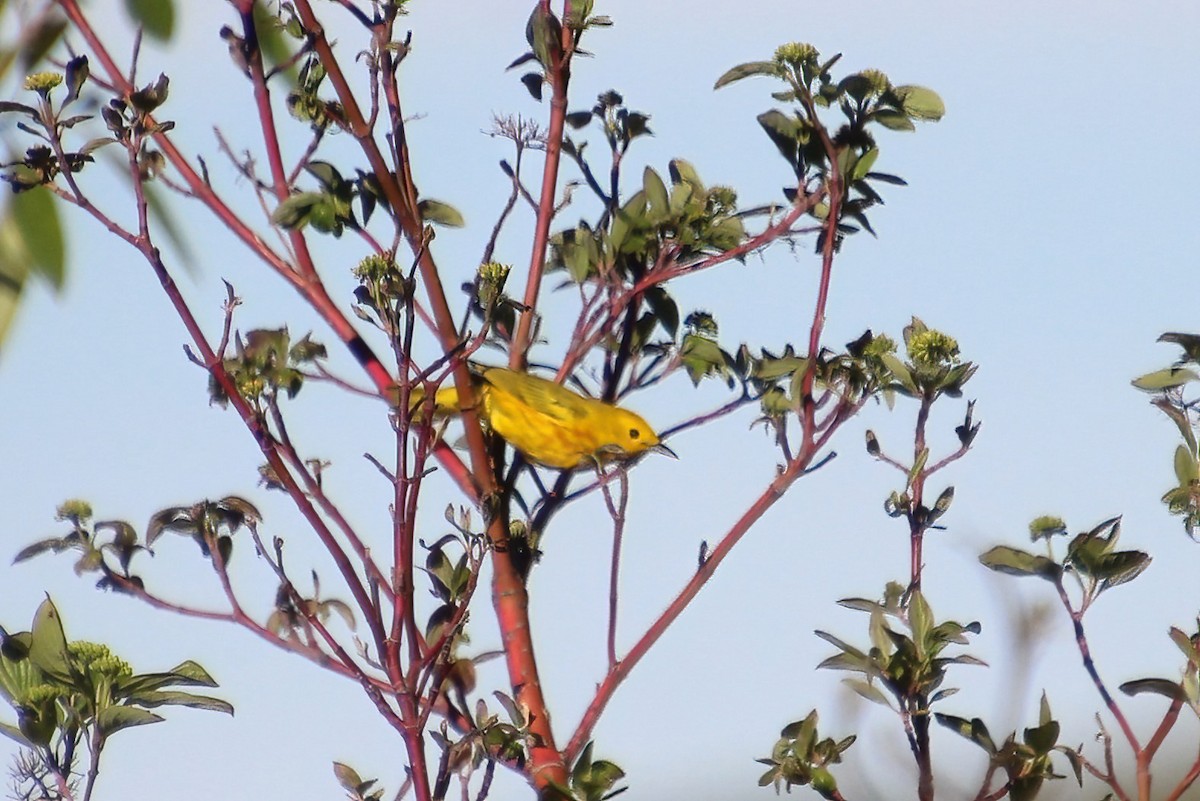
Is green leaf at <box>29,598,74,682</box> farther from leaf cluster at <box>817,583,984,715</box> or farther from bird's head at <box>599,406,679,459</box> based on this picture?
bird's head at <box>599,406,679,459</box>

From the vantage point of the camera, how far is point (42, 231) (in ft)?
9.18

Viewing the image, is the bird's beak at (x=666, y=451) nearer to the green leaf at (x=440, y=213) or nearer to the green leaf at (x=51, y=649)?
the green leaf at (x=440, y=213)

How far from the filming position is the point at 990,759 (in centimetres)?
217

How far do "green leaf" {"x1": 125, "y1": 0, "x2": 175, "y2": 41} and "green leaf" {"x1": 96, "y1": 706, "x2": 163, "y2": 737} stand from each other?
52.6 inches

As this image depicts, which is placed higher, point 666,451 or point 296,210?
point 666,451

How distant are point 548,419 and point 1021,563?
2535 mm

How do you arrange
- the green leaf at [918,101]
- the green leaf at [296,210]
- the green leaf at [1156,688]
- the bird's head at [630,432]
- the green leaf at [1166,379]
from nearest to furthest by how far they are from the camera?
the green leaf at [1156,688] < the green leaf at [1166,379] < the green leaf at [296,210] < the green leaf at [918,101] < the bird's head at [630,432]

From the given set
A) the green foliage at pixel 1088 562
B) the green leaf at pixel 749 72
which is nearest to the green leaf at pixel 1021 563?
the green foliage at pixel 1088 562

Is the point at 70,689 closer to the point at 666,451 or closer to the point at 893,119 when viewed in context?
the point at 893,119

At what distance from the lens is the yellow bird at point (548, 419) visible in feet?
13.0

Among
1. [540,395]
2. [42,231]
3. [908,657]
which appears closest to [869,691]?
[908,657]

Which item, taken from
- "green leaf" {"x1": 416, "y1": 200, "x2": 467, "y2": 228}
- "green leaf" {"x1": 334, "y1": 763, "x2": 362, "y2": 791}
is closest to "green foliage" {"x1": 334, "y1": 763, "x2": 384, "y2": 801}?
"green leaf" {"x1": 334, "y1": 763, "x2": 362, "y2": 791}

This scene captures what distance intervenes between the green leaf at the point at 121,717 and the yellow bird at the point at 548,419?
5.90 feet

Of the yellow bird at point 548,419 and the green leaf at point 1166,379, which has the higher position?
the yellow bird at point 548,419
